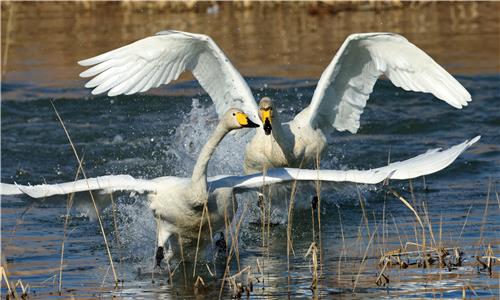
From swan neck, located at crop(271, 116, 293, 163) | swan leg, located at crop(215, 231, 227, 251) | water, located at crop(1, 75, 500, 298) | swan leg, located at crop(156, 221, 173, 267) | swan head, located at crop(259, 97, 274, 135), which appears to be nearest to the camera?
water, located at crop(1, 75, 500, 298)

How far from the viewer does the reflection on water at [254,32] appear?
18.6 m

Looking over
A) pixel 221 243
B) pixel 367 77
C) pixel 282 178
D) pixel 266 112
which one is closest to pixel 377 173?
pixel 282 178

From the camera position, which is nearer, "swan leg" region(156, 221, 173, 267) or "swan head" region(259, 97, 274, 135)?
"swan leg" region(156, 221, 173, 267)

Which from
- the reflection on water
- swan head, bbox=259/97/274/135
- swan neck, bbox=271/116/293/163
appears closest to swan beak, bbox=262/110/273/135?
swan head, bbox=259/97/274/135

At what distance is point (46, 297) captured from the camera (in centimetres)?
764

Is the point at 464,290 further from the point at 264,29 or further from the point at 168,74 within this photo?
the point at 264,29

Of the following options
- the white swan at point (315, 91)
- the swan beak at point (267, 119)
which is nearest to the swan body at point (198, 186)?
the swan beak at point (267, 119)

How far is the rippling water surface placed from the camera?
26.9ft

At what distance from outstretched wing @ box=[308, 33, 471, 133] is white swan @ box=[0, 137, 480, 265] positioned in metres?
→ 1.76

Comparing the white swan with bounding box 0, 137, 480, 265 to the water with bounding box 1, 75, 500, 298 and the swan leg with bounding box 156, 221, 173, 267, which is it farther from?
the water with bounding box 1, 75, 500, 298

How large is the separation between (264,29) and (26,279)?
1497 centimetres

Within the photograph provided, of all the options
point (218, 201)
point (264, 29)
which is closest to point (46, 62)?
point (264, 29)

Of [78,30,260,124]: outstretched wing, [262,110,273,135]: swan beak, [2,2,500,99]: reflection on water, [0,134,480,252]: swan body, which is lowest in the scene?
[2,2,500,99]: reflection on water

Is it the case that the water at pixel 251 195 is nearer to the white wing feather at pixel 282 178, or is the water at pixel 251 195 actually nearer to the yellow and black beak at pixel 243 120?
the white wing feather at pixel 282 178
